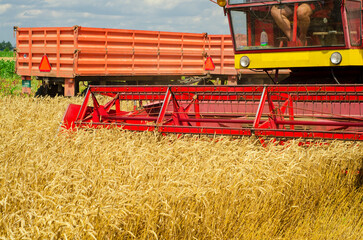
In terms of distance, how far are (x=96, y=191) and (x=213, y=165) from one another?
112 centimetres

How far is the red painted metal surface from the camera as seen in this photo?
10.9 metres

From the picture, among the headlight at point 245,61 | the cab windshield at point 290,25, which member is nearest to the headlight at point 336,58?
the cab windshield at point 290,25

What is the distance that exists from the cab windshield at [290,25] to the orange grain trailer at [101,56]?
4.96 m

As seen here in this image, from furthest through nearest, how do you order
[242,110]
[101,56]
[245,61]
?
[101,56]
[245,61]
[242,110]

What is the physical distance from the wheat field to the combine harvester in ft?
2.11

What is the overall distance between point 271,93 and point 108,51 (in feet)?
21.9

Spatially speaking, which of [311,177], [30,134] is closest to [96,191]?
[311,177]

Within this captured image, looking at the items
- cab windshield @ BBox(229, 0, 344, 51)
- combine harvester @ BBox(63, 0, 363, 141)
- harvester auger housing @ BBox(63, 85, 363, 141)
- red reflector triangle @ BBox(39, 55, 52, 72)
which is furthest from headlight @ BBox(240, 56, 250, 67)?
red reflector triangle @ BBox(39, 55, 52, 72)

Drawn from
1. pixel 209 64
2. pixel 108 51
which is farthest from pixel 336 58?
pixel 209 64

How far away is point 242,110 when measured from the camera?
21.1 ft

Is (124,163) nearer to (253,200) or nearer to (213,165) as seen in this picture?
(213,165)

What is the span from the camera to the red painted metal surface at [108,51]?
10.9 m

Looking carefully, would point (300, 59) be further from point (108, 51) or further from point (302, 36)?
point (108, 51)

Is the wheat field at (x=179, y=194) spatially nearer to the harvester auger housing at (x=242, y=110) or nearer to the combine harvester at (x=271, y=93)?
the harvester auger housing at (x=242, y=110)
